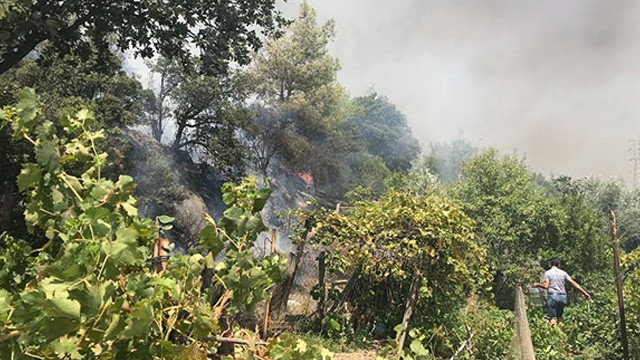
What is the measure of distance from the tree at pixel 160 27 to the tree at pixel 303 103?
2621cm

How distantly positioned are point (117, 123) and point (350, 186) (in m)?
23.3

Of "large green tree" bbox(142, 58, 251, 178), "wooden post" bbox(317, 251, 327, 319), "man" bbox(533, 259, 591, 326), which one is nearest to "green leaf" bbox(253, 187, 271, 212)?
"wooden post" bbox(317, 251, 327, 319)

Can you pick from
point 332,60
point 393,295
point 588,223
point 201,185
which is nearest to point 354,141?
point 332,60

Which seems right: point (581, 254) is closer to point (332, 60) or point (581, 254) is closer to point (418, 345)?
point (418, 345)

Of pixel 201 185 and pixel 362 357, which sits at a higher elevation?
pixel 201 185

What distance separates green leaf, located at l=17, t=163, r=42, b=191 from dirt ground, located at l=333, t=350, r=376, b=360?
6331 mm

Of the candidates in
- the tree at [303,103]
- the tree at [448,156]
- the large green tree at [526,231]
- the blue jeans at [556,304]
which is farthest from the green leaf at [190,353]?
the tree at [448,156]

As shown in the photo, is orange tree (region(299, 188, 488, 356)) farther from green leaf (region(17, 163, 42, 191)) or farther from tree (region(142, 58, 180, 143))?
tree (region(142, 58, 180, 143))

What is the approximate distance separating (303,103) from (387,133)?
69.6 ft

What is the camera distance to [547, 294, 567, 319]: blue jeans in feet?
27.6

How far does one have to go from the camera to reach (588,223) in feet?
73.4

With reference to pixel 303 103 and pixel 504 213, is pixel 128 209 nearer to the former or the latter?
pixel 504 213

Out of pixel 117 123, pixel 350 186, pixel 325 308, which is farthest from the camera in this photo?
pixel 350 186

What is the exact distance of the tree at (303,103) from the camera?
3597cm
